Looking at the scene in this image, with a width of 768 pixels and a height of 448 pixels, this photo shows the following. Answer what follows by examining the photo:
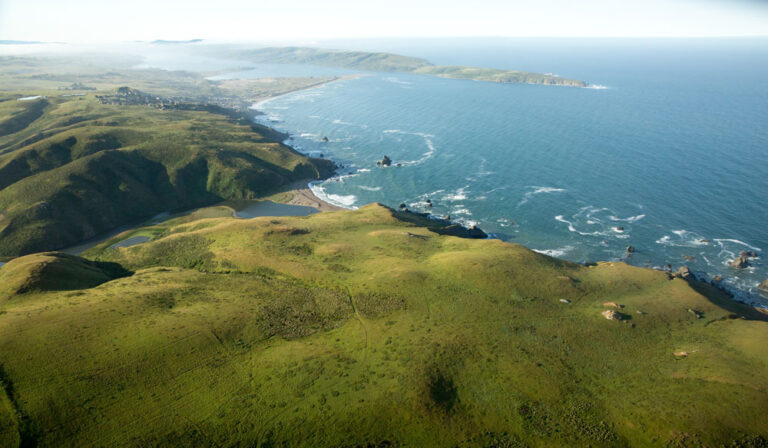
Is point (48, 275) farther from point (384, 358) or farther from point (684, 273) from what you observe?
point (684, 273)

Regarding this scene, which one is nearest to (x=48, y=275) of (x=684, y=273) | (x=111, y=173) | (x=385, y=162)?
(x=111, y=173)

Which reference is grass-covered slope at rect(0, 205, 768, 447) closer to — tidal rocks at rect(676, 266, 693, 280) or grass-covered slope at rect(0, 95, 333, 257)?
tidal rocks at rect(676, 266, 693, 280)

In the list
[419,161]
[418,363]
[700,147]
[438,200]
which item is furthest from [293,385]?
[700,147]

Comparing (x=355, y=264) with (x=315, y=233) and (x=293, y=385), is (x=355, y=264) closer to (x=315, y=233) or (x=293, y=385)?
(x=315, y=233)

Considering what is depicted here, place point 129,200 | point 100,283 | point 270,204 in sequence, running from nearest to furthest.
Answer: point 100,283, point 129,200, point 270,204

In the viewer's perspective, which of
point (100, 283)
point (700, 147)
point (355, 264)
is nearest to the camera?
point (100, 283)

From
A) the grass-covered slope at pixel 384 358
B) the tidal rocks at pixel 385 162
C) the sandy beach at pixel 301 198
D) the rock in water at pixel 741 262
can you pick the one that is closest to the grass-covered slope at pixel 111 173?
the sandy beach at pixel 301 198
